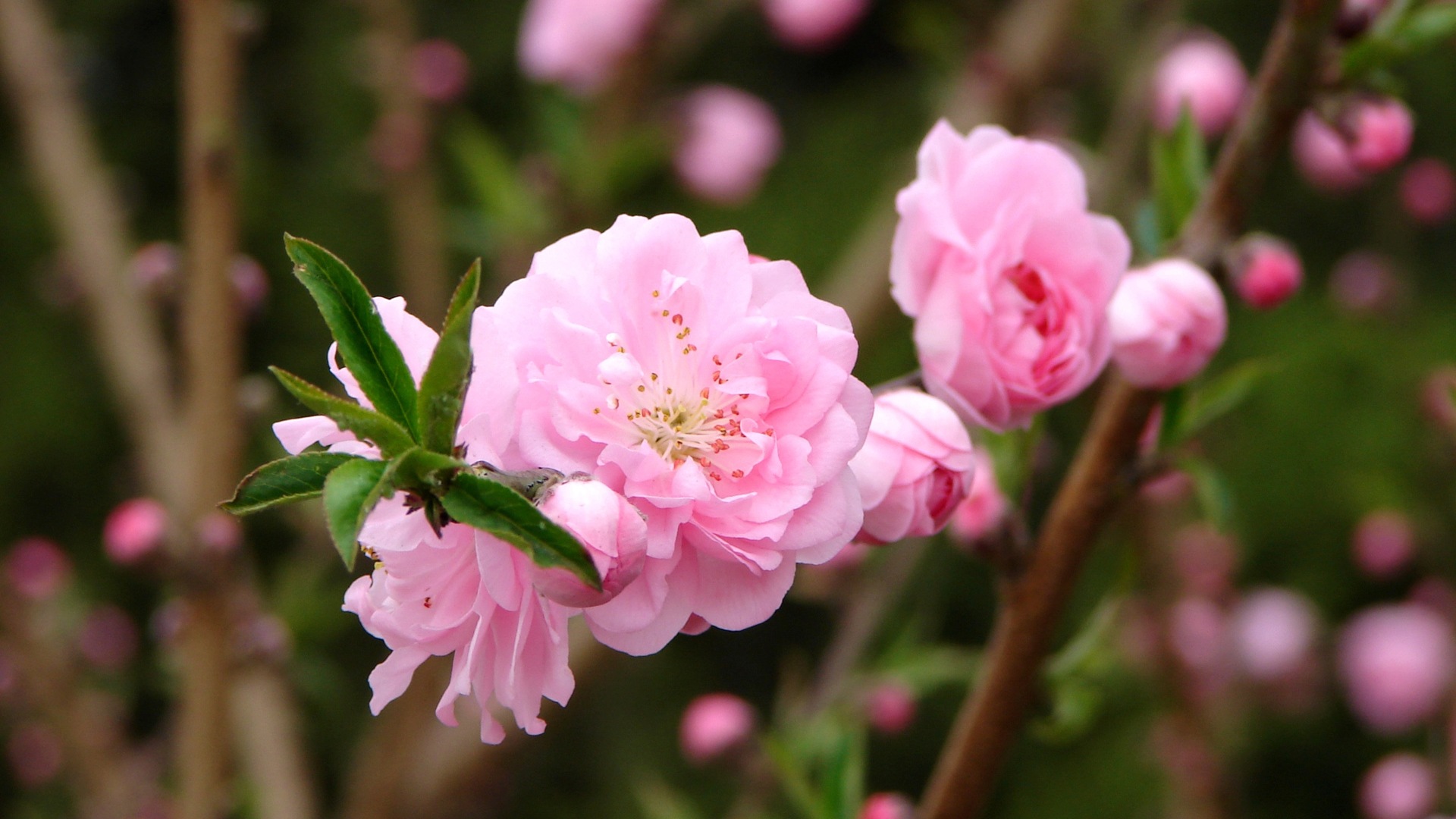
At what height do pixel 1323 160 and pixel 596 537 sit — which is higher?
pixel 596 537

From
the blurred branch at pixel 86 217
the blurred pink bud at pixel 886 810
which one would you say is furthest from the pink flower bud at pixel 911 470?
the blurred branch at pixel 86 217

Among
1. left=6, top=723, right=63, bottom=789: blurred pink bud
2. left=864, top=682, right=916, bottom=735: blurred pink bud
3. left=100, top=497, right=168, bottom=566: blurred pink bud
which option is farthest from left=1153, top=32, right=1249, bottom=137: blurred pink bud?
left=6, top=723, right=63, bottom=789: blurred pink bud

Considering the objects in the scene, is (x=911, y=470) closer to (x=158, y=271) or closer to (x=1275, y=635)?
(x=158, y=271)

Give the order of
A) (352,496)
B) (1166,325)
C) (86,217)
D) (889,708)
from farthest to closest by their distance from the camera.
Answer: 1. (86,217)
2. (889,708)
3. (1166,325)
4. (352,496)

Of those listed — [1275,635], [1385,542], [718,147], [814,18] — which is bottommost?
[1275,635]

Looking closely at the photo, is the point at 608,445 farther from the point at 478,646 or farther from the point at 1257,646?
the point at 1257,646

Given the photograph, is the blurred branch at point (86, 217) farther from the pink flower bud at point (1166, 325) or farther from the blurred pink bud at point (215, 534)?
the pink flower bud at point (1166, 325)

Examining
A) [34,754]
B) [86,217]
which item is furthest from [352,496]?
[34,754]

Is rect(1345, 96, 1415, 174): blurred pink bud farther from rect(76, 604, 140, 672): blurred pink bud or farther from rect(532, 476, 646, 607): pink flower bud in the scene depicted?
rect(76, 604, 140, 672): blurred pink bud
